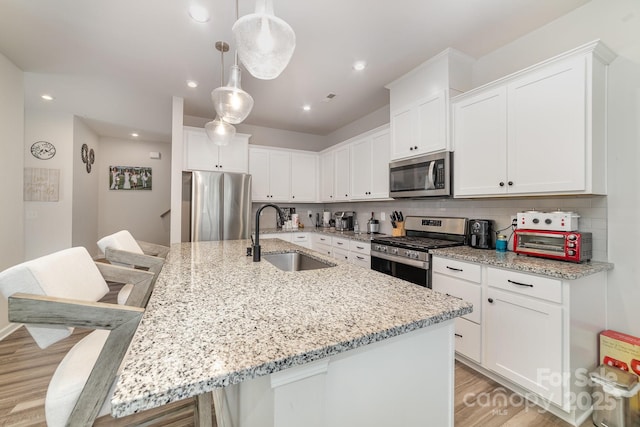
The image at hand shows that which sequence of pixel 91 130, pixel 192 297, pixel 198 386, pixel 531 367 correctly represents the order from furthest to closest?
pixel 91 130, pixel 531 367, pixel 192 297, pixel 198 386

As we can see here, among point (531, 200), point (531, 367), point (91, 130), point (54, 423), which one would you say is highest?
point (91, 130)

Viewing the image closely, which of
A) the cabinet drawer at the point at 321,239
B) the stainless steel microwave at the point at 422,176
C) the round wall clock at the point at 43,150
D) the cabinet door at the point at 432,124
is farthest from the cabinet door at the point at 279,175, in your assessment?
the round wall clock at the point at 43,150

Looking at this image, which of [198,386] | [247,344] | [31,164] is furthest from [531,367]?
[31,164]

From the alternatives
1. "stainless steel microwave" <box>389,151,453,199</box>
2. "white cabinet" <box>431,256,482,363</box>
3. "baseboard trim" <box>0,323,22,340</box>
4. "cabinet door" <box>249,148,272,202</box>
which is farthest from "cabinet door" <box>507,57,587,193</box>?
"baseboard trim" <box>0,323,22,340</box>

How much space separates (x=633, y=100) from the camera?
66.6 inches

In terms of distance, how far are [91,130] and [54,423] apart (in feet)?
20.3

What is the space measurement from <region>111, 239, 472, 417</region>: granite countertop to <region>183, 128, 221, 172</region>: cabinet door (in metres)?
2.66

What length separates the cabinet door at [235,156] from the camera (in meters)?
3.83

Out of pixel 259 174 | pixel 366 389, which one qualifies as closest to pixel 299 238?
pixel 259 174

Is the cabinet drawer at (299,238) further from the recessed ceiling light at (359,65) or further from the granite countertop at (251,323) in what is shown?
the granite countertop at (251,323)

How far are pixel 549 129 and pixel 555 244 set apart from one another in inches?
32.0

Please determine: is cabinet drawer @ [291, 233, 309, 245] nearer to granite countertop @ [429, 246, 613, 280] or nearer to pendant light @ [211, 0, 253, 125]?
granite countertop @ [429, 246, 613, 280]

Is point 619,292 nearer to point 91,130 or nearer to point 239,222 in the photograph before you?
point 239,222

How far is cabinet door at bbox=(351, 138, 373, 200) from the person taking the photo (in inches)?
141
